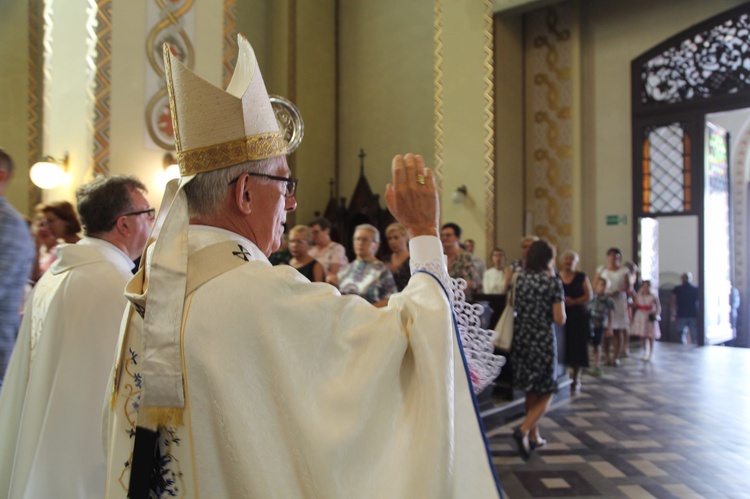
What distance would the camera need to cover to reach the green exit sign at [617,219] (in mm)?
8750

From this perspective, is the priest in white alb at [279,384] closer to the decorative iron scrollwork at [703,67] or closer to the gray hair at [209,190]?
the gray hair at [209,190]

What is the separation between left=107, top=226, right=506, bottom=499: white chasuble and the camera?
103 cm

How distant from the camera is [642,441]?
4367 millimetres

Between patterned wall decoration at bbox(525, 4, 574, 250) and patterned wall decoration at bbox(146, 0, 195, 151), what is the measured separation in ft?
18.1

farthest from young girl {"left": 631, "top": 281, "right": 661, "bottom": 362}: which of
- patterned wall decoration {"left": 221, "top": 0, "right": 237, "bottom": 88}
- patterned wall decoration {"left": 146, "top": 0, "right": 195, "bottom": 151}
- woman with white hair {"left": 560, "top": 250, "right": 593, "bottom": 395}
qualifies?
patterned wall decoration {"left": 146, "top": 0, "right": 195, "bottom": 151}

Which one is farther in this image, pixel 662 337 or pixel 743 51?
pixel 662 337

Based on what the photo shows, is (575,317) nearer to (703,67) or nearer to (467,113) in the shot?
(467,113)

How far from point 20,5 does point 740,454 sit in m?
10.3

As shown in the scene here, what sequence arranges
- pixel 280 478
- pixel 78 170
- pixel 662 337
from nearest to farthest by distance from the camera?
1. pixel 280 478
2. pixel 78 170
3. pixel 662 337

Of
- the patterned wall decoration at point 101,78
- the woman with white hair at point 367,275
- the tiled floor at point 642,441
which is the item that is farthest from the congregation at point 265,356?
the patterned wall decoration at point 101,78

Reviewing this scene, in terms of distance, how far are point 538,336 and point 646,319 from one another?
15.3 ft

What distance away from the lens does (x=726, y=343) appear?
35.6 feet

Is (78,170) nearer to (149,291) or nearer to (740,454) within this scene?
(149,291)

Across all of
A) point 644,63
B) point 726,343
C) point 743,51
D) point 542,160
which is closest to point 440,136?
point 542,160
